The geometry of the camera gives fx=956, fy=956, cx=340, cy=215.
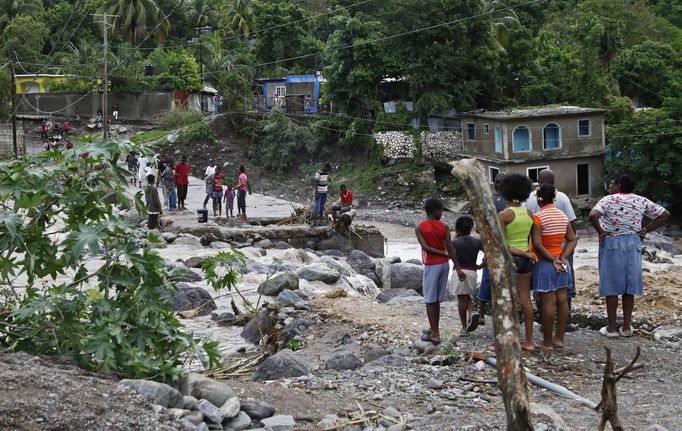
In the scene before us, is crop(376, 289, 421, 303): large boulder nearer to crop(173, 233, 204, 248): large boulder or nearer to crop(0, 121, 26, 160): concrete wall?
crop(173, 233, 204, 248): large boulder

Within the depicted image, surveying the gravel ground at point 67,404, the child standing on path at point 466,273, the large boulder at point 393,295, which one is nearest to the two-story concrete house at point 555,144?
the large boulder at point 393,295

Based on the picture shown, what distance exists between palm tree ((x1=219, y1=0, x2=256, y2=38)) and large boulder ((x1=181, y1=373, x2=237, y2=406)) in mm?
45145

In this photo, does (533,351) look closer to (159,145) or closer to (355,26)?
(355,26)

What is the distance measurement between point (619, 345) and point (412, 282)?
6939mm

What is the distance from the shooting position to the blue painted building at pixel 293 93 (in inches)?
1796

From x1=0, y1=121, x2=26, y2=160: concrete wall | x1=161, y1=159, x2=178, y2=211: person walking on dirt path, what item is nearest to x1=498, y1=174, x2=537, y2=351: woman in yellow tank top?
x1=161, y1=159, x2=178, y2=211: person walking on dirt path

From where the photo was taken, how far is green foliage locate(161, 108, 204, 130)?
44219 millimetres

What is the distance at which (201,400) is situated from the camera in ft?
21.4

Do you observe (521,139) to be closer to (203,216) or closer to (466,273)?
(203,216)

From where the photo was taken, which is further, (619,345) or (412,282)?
(412,282)

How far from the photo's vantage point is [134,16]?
1895 inches

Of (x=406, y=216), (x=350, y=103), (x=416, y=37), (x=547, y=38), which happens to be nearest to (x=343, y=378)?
(x=406, y=216)

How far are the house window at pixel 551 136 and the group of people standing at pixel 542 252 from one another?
2645 cm

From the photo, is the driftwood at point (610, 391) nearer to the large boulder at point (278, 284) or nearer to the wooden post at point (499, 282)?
the wooden post at point (499, 282)
